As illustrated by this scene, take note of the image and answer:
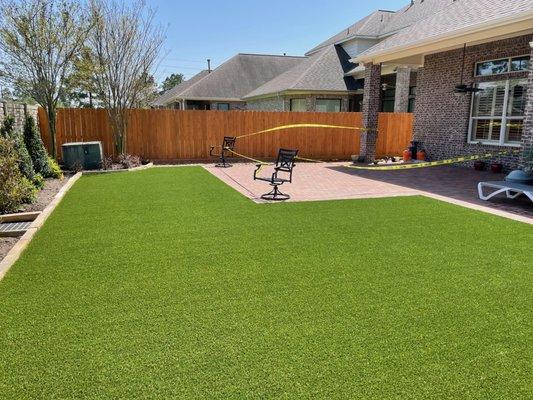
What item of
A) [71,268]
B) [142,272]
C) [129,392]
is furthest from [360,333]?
[71,268]

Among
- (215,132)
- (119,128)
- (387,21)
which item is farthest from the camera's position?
(387,21)

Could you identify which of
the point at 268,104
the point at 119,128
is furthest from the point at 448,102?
the point at 268,104

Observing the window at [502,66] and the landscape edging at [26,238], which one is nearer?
the landscape edging at [26,238]

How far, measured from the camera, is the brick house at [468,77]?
1029 centimetres

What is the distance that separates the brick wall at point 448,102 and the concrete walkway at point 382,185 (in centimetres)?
100

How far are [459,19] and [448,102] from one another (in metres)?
3.32

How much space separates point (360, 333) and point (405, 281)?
4.03 ft

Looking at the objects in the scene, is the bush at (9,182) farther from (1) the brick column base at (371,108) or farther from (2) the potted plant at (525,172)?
(1) the brick column base at (371,108)

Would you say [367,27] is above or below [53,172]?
above

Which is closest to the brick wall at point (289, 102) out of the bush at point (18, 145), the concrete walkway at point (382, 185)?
the concrete walkway at point (382, 185)

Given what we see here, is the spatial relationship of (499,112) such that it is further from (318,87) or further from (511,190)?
(318,87)

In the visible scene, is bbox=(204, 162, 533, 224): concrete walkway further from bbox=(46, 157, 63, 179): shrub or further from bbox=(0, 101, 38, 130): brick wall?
bbox=(0, 101, 38, 130): brick wall

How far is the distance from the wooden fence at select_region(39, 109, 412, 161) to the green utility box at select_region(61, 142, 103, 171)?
1596 millimetres

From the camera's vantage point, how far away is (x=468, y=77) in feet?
44.3
